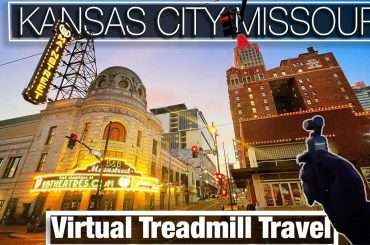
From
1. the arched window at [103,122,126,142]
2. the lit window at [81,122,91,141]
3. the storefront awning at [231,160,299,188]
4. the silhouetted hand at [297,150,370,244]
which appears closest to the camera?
the silhouetted hand at [297,150,370,244]

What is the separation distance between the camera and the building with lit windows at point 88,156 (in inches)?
583

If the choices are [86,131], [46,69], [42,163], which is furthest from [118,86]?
[42,163]

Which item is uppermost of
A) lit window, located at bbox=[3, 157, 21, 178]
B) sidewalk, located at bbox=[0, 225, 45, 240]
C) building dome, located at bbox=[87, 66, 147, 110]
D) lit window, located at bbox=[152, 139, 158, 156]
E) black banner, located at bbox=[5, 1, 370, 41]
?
building dome, located at bbox=[87, 66, 147, 110]

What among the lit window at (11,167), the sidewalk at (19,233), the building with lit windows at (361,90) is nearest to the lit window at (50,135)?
the lit window at (11,167)

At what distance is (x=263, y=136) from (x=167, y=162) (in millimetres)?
10667

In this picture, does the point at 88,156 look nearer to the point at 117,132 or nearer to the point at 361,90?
the point at 117,132

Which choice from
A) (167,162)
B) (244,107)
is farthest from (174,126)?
(167,162)

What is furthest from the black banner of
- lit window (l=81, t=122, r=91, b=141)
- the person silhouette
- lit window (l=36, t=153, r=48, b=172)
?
lit window (l=36, t=153, r=48, b=172)

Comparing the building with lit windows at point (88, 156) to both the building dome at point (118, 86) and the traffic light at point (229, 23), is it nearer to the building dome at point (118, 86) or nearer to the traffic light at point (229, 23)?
the building dome at point (118, 86)

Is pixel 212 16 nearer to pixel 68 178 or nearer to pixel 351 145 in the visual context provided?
pixel 351 145

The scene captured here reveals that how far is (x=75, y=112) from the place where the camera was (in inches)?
733

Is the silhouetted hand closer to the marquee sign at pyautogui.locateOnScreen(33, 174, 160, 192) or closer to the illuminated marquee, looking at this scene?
the marquee sign at pyautogui.locateOnScreen(33, 174, 160, 192)

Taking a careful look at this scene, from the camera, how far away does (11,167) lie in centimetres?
1678

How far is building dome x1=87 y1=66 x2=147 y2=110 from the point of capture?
1914cm
